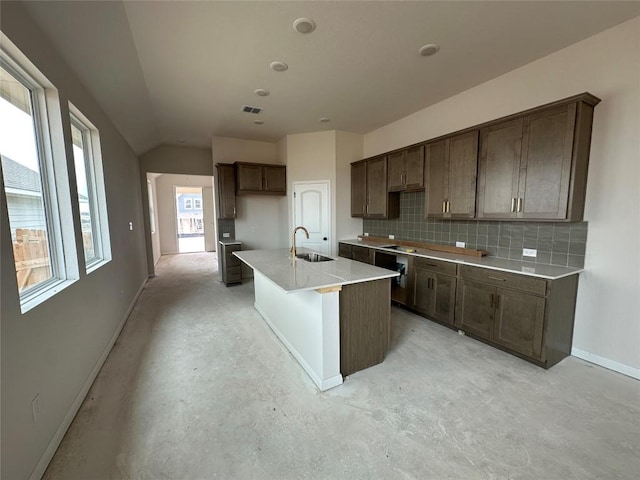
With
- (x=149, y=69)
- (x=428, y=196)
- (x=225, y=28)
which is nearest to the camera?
(x=225, y=28)

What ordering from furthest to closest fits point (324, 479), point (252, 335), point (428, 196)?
point (428, 196) < point (252, 335) < point (324, 479)

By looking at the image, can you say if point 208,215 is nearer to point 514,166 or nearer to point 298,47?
point 298,47

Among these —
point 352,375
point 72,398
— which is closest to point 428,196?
point 352,375

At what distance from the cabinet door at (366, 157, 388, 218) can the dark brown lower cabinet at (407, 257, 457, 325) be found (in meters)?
1.19

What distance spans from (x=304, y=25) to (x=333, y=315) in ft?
7.77

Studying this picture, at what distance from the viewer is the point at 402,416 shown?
1.83m

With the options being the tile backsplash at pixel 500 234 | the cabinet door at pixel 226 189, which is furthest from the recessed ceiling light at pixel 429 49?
the cabinet door at pixel 226 189

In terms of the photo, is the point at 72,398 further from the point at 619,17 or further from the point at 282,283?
the point at 619,17

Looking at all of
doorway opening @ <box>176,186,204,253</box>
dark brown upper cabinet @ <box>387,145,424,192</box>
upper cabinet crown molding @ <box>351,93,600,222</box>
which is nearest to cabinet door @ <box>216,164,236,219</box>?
dark brown upper cabinet @ <box>387,145,424,192</box>

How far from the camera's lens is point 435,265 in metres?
3.21

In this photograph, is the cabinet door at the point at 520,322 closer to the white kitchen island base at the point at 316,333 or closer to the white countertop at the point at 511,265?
the white countertop at the point at 511,265

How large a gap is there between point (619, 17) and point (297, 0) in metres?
2.55

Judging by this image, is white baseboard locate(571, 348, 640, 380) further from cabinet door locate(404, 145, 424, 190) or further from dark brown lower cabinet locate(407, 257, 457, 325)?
cabinet door locate(404, 145, 424, 190)

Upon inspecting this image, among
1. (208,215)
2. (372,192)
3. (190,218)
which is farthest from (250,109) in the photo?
(190,218)
